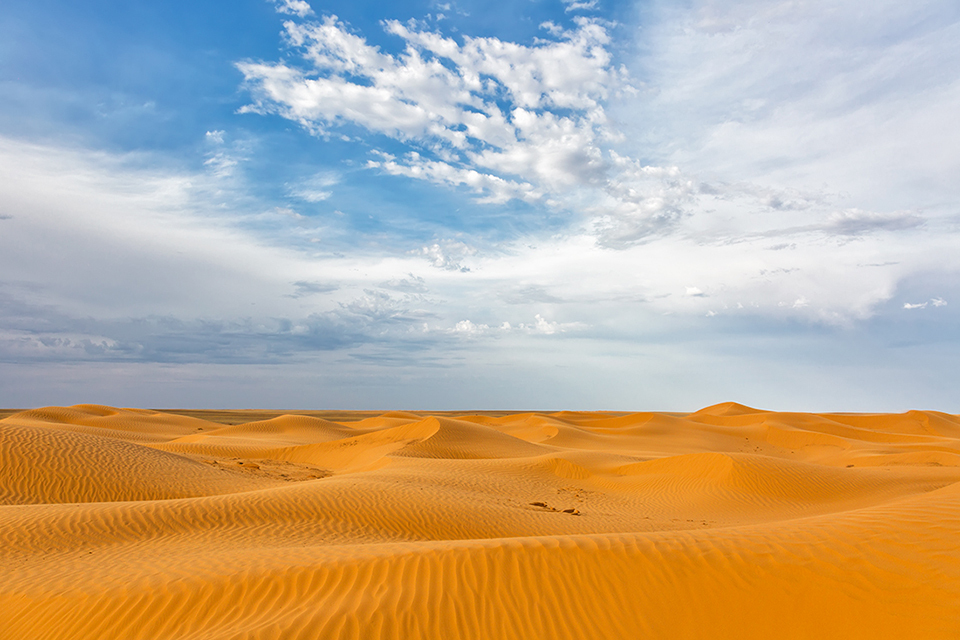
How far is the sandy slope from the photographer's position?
5152 mm

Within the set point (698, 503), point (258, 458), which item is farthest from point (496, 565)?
point (258, 458)

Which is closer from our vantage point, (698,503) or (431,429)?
(698,503)

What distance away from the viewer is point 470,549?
20.8 feet

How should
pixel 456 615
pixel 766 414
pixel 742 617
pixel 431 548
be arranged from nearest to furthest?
pixel 742 617
pixel 456 615
pixel 431 548
pixel 766 414

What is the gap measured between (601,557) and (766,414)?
4578cm

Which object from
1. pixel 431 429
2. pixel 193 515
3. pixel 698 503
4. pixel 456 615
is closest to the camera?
pixel 456 615

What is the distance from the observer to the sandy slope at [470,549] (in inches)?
203

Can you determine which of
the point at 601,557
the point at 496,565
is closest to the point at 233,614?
the point at 496,565

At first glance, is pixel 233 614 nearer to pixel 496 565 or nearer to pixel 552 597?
pixel 496 565

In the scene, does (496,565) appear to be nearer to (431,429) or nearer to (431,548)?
(431,548)

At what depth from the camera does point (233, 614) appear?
5.64 meters

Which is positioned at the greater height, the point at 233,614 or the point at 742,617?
the point at 742,617

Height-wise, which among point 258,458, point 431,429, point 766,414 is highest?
point 766,414

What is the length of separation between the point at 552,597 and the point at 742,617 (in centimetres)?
171
